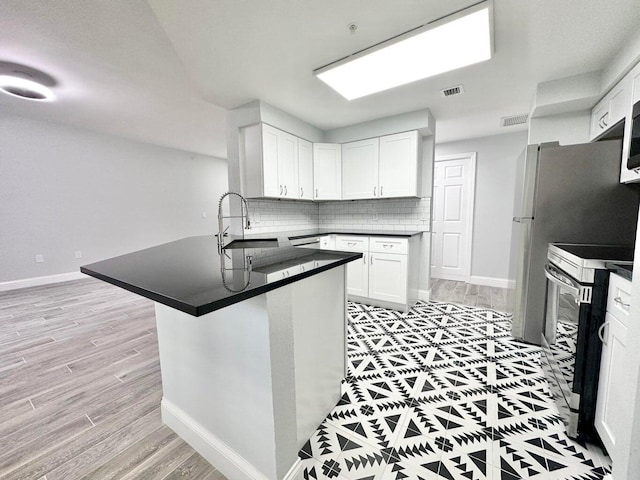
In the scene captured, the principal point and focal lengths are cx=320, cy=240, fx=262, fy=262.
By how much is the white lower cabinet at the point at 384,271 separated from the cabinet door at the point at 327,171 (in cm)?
70

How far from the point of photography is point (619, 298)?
1.12m

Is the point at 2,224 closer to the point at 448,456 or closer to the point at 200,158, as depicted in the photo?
the point at 200,158

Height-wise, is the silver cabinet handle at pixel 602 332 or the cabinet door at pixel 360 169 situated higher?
the cabinet door at pixel 360 169

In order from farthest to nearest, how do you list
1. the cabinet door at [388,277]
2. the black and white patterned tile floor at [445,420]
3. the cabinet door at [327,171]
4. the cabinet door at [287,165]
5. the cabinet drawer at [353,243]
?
the cabinet door at [327,171] < the cabinet drawer at [353,243] < the cabinet door at [287,165] < the cabinet door at [388,277] < the black and white patterned tile floor at [445,420]

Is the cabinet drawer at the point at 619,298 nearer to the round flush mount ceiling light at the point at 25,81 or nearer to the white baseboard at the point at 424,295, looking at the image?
the white baseboard at the point at 424,295

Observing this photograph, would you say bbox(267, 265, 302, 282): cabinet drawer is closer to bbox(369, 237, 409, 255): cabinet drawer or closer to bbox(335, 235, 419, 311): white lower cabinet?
bbox(335, 235, 419, 311): white lower cabinet

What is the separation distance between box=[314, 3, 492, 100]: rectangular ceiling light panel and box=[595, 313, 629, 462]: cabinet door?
175 cm

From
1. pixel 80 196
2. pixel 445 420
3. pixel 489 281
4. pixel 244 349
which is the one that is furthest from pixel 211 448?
pixel 80 196

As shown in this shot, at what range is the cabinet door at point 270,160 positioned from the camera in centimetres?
289

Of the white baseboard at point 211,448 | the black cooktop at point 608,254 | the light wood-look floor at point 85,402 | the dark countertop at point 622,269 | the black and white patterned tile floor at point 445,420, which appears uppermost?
the black cooktop at point 608,254

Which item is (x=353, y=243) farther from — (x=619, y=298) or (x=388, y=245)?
(x=619, y=298)

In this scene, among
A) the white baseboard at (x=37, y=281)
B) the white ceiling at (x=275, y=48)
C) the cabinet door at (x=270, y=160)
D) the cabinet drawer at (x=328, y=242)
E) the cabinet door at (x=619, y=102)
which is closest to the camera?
the white ceiling at (x=275, y=48)

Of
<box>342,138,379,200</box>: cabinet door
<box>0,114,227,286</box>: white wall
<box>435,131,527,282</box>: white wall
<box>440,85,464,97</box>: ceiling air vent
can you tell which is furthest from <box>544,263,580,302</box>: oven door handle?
<box>0,114,227,286</box>: white wall

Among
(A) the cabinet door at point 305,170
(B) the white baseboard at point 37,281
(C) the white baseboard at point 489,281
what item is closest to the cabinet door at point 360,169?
(A) the cabinet door at point 305,170
